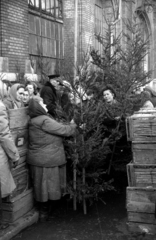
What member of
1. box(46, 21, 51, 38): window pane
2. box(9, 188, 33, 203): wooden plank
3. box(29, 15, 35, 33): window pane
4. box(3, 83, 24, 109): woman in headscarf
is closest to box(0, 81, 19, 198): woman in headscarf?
box(9, 188, 33, 203): wooden plank

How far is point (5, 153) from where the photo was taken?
Answer: 374 cm

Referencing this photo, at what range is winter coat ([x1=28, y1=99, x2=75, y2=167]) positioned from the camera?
4.19m

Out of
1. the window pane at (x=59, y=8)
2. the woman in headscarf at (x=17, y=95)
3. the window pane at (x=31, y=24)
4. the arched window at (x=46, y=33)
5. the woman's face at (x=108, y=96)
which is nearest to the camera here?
the woman in headscarf at (x=17, y=95)

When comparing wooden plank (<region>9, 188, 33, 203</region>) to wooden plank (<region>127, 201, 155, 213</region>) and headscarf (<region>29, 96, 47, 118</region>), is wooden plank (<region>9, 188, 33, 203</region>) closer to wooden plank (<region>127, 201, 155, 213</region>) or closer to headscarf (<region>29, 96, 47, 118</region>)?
headscarf (<region>29, 96, 47, 118</region>)

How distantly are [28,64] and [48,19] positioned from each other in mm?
2549

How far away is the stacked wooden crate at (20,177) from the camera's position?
4.06 m

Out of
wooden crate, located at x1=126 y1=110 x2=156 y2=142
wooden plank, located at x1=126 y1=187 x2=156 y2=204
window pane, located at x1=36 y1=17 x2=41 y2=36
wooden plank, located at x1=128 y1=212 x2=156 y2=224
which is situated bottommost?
wooden plank, located at x1=128 y1=212 x2=156 y2=224

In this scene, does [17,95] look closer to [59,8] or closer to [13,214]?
[13,214]

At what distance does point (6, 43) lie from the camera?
812 cm

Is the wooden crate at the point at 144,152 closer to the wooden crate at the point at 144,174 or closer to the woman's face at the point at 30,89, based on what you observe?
the wooden crate at the point at 144,174

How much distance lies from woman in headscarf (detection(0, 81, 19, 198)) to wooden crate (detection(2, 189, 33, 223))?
0.33 meters

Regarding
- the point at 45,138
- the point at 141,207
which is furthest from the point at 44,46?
the point at 141,207

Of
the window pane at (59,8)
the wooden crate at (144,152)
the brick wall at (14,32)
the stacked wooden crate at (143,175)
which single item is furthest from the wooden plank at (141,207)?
the window pane at (59,8)

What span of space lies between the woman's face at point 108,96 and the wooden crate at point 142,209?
1821mm
